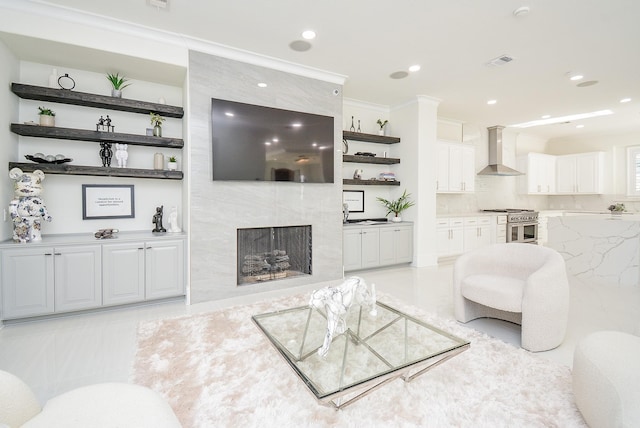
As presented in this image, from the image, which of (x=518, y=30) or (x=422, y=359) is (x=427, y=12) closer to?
(x=518, y=30)

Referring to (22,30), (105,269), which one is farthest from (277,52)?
(105,269)

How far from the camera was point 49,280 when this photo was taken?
2893 millimetres

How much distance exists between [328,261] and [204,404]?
2789 millimetres

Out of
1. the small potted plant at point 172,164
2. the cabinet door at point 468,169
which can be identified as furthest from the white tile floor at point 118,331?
the cabinet door at point 468,169

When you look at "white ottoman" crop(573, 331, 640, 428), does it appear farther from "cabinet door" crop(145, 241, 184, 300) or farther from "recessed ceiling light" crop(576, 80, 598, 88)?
"recessed ceiling light" crop(576, 80, 598, 88)

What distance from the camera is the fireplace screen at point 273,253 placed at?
3.84 meters

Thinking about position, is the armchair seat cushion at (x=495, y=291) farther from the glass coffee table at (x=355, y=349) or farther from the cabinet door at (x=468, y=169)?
the cabinet door at (x=468, y=169)

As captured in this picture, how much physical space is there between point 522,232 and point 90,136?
7.98m

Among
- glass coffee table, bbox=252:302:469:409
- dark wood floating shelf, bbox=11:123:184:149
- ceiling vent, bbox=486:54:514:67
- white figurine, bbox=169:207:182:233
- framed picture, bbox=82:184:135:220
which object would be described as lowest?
glass coffee table, bbox=252:302:469:409

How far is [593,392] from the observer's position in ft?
4.66

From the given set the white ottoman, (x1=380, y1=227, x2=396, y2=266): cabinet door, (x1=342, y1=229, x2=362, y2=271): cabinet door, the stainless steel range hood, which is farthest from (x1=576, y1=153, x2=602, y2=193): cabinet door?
the white ottoman

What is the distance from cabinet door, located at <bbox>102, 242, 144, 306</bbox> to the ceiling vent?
4.76m

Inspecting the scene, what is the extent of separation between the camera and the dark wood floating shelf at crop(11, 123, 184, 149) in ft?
9.90

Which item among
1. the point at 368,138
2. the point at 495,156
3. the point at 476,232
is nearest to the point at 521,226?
the point at 476,232
